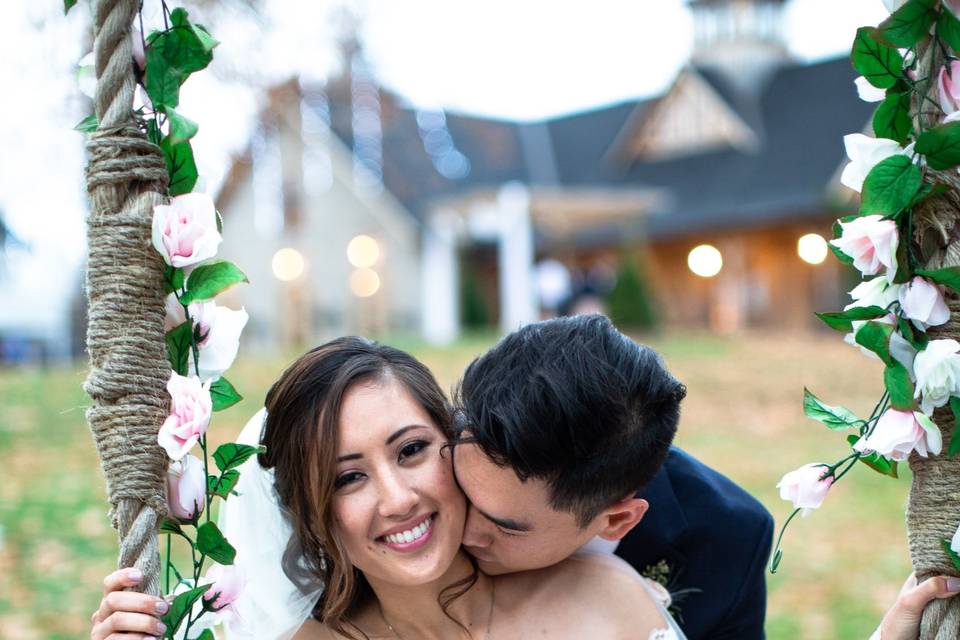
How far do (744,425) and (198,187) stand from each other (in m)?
11.0

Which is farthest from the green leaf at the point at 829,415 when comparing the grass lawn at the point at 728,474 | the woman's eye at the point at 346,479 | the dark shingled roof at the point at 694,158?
the dark shingled roof at the point at 694,158

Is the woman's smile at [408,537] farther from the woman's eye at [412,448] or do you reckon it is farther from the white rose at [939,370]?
the white rose at [939,370]

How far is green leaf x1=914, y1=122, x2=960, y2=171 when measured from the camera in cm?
169

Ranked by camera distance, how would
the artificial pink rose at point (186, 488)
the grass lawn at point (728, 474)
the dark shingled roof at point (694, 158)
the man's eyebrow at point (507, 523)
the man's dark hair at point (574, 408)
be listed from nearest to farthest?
the artificial pink rose at point (186, 488), the man's dark hair at point (574, 408), the man's eyebrow at point (507, 523), the grass lawn at point (728, 474), the dark shingled roof at point (694, 158)

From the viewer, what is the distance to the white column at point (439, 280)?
26.2 m

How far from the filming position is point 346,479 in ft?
7.28

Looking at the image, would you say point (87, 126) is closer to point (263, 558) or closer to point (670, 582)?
point (263, 558)

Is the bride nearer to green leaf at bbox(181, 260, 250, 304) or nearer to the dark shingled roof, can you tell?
green leaf at bbox(181, 260, 250, 304)

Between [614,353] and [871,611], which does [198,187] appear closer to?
[614,353]

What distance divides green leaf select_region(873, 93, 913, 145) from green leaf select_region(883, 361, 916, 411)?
391mm

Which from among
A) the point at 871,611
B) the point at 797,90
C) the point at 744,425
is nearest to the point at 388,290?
the point at 797,90

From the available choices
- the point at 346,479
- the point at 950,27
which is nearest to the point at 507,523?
the point at 346,479

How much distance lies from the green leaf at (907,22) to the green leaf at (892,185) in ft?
0.62

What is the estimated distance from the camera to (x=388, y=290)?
27.0 m
